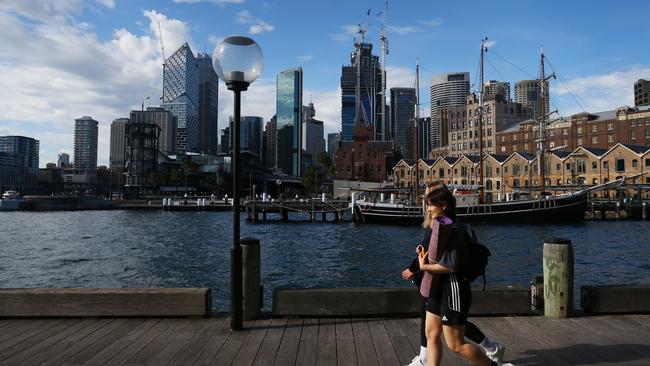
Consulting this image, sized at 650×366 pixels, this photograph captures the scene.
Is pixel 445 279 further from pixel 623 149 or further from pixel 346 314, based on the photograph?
pixel 623 149

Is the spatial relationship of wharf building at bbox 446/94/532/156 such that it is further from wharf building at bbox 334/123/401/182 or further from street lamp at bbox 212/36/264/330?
street lamp at bbox 212/36/264/330

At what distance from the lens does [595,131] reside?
11994 centimetres

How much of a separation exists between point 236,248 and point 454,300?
11.0ft

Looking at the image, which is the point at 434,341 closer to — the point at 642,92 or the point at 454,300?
the point at 454,300

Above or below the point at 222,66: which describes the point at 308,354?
below

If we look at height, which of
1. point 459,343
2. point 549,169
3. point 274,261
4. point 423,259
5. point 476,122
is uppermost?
point 476,122

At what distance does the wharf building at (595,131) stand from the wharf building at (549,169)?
9747mm

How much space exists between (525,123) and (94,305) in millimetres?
147892

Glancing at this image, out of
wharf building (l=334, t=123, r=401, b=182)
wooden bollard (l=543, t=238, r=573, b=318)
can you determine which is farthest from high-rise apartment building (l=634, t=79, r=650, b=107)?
wooden bollard (l=543, t=238, r=573, b=318)

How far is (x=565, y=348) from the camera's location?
5.66m

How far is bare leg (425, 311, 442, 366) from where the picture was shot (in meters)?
4.39

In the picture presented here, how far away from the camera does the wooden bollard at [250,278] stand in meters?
6.91

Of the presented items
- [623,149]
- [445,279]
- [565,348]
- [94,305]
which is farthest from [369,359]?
[623,149]

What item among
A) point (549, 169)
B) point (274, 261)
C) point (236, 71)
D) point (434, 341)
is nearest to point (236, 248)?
point (236, 71)
